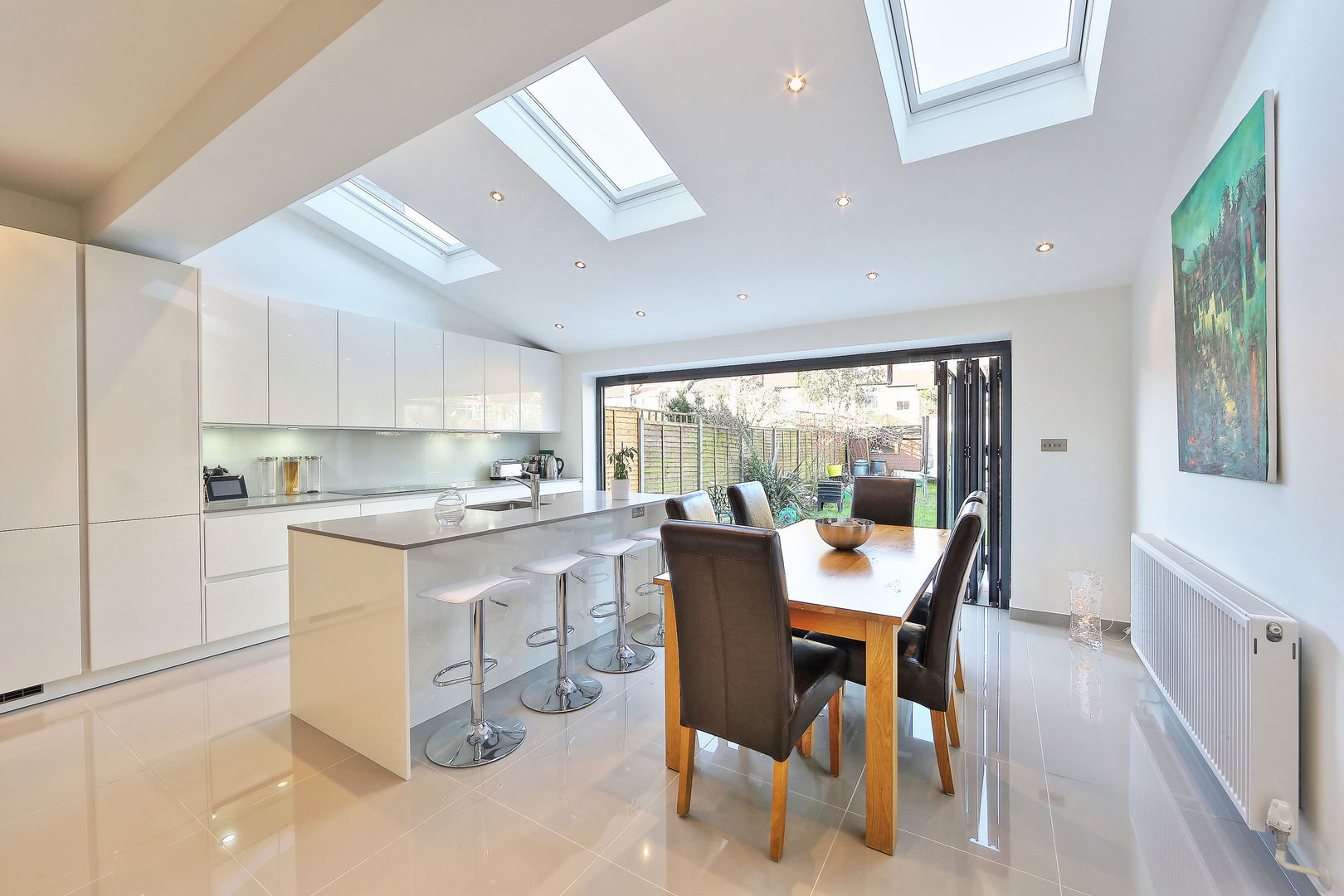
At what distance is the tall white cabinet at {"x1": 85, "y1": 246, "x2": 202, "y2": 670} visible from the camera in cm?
279

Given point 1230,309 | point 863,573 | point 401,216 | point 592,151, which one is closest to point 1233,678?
point 863,573

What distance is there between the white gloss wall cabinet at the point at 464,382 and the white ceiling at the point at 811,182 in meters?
0.63

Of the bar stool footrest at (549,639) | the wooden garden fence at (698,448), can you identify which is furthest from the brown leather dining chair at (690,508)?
the wooden garden fence at (698,448)

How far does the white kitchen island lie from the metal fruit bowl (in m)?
1.17

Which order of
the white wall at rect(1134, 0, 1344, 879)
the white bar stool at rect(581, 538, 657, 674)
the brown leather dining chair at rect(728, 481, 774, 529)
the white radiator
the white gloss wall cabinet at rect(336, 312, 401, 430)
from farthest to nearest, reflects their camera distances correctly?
the white gloss wall cabinet at rect(336, 312, 401, 430) → the brown leather dining chair at rect(728, 481, 774, 529) → the white bar stool at rect(581, 538, 657, 674) → the white radiator → the white wall at rect(1134, 0, 1344, 879)

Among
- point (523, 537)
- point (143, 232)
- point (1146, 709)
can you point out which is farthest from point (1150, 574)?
point (143, 232)

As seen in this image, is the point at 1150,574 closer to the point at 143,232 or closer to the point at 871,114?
the point at 871,114

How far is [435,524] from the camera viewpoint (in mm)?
2449

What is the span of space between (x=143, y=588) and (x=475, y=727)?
7.08ft

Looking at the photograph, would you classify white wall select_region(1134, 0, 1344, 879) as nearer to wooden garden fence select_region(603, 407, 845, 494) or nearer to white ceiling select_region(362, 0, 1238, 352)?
white ceiling select_region(362, 0, 1238, 352)

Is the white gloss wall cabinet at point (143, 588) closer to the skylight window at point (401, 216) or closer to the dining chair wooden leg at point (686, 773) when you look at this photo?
the skylight window at point (401, 216)

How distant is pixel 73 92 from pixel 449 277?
8.29ft

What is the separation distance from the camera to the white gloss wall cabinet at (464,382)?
4.69 meters

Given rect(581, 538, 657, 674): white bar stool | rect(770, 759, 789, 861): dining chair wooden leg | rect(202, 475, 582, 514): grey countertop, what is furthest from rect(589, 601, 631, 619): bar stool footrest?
rect(202, 475, 582, 514): grey countertop
